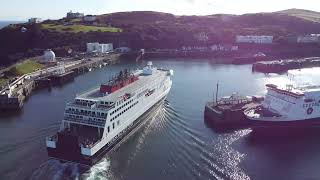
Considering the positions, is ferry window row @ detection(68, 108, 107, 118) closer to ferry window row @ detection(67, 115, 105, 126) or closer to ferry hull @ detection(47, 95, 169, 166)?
ferry window row @ detection(67, 115, 105, 126)

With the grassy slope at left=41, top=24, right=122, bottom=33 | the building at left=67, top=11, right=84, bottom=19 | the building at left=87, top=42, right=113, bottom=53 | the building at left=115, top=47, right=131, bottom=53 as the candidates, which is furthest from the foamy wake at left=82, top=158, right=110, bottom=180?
the building at left=67, top=11, right=84, bottom=19

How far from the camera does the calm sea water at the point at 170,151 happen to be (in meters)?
40.7

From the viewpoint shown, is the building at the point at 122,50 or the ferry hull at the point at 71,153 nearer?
the ferry hull at the point at 71,153

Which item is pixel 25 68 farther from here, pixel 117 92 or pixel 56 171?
pixel 56 171

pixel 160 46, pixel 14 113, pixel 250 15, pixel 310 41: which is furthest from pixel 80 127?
pixel 250 15

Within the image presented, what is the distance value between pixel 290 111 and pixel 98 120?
2811 cm

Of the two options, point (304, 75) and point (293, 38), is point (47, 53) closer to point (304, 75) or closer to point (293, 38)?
point (304, 75)

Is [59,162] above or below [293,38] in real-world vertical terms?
below

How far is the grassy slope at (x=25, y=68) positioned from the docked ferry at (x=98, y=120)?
40384mm

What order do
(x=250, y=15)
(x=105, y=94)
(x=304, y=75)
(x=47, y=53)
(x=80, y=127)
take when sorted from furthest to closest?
1. (x=250, y=15)
2. (x=47, y=53)
3. (x=304, y=75)
4. (x=105, y=94)
5. (x=80, y=127)

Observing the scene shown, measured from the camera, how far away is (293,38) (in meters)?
148

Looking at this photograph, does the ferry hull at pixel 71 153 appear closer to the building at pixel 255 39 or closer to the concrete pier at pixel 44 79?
the concrete pier at pixel 44 79

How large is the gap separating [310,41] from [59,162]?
425 feet

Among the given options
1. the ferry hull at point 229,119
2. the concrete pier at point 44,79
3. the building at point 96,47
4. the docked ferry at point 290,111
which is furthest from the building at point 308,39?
the ferry hull at point 229,119
